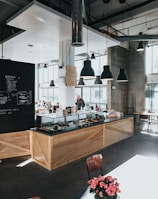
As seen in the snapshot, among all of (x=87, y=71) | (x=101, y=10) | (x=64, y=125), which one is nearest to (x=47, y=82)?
(x=101, y=10)

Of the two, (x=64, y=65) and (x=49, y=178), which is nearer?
(x=49, y=178)

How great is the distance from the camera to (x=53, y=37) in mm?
5859

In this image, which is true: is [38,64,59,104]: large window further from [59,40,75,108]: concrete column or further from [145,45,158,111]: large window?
[59,40,75,108]: concrete column

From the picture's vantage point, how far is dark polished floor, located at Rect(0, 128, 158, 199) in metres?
3.08

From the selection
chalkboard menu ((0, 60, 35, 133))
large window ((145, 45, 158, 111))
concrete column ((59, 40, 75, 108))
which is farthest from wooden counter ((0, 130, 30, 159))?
large window ((145, 45, 158, 111))

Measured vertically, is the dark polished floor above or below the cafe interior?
below

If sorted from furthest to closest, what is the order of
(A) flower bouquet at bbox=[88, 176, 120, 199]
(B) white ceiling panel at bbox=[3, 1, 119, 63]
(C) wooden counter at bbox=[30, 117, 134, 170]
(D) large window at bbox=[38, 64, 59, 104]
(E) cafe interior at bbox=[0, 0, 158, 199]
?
(D) large window at bbox=[38, 64, 59, 104]
(C) wooden counter at bbox=[30, 117, 134, 170]
(B) white ceiling panel at bbox=[3, 1, 119, 63]
(E) cafe interior at bbox=[0, 0, 158, 199]
(A) flower bouquet at bbox=[88, 176, 120, 199]

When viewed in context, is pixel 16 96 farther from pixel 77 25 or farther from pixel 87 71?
pixel 77 25

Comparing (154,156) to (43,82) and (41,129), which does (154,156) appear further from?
(43,82)

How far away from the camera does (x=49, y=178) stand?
11.8 ft

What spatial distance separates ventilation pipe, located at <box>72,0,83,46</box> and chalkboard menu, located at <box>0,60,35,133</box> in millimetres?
1374

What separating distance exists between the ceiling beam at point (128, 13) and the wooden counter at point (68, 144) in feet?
11.9

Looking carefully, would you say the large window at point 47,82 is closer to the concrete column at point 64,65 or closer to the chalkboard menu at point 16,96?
the concrete column at point 64,65

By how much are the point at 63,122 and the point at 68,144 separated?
62 cm
